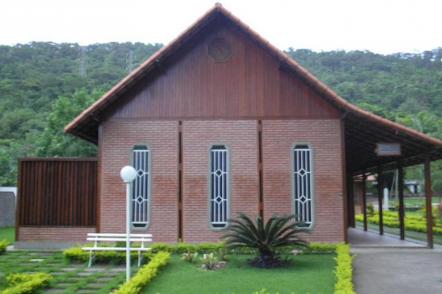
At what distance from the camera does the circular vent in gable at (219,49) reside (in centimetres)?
1498

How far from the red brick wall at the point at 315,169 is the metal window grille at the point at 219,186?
1.04 meters

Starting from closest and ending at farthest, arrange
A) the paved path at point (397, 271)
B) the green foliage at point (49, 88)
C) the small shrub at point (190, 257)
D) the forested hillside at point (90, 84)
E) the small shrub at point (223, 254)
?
the paved path at point (397, 271)
the small shrub at point (190, 257)
the small shrub at point (223, 254)
the green foliage at point (49, 88)
the forested hillside at point (90, 84)

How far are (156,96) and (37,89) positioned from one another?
25929mm

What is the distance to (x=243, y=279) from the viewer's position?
10.5 m

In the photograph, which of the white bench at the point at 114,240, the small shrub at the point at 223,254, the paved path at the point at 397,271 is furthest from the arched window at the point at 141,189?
the paved path at the point at 397,271

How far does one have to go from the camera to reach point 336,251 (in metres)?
13.2

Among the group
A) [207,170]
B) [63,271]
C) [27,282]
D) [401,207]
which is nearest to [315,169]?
[207,170]

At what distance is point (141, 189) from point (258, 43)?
16.3 ft

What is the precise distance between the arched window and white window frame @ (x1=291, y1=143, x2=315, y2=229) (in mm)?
3860

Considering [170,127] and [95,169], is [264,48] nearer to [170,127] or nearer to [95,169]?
[170,127]

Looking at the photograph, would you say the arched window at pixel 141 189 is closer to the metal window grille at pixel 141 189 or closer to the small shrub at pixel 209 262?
the metal window grille at pixel 141 189

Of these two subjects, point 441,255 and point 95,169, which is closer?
point 441,255

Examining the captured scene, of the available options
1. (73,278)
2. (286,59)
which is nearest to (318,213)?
(286,59)

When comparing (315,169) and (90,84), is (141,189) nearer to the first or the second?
(315,169)
